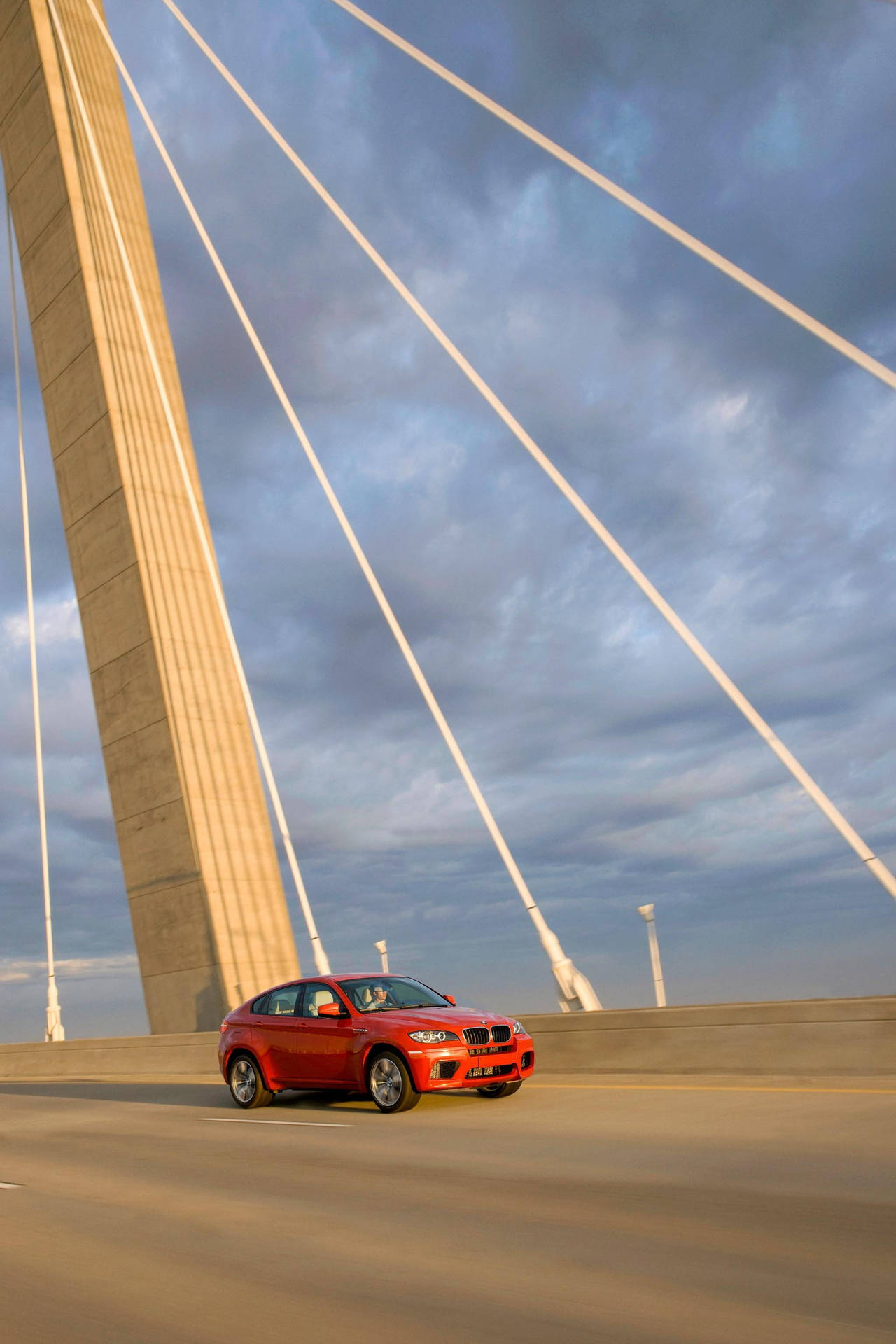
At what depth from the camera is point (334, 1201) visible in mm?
7582

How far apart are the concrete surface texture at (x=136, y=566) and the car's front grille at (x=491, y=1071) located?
1136cm

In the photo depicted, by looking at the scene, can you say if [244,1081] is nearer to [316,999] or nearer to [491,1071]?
[316,999]

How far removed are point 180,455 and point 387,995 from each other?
42.5ft

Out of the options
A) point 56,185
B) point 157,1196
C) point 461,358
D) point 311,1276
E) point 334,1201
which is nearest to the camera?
point 311,1276

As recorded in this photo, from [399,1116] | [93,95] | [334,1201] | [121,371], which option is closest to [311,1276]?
[334,1201]

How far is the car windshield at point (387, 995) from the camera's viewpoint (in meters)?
13.2

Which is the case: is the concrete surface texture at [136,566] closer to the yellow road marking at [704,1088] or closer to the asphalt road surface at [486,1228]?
the yellow road marking at [704,1088]

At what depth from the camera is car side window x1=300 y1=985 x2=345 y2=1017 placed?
13258mm

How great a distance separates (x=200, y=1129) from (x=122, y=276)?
19348 millimetres

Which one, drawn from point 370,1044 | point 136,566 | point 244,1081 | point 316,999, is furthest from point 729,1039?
point 136,566

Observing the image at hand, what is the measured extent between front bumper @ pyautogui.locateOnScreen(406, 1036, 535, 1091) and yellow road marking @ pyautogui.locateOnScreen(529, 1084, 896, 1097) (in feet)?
3.44

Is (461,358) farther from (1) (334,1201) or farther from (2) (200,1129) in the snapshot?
(1) (334,1201)

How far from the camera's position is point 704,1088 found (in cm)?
1159

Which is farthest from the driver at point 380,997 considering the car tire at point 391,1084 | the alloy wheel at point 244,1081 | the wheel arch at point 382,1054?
the alloy wheel at point 244,1081
